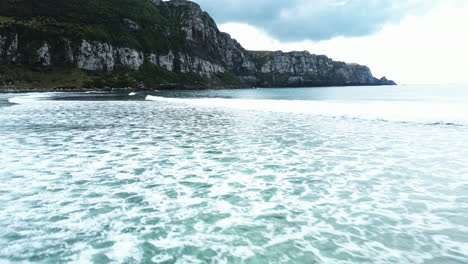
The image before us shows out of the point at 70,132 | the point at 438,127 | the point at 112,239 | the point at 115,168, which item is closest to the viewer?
the point at 112,239

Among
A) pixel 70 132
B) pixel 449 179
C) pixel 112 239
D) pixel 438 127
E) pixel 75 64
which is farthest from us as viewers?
pixel 75 64

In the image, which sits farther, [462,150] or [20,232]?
[462,150]

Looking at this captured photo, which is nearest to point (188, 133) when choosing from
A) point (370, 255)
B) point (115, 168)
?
point (115, 168)

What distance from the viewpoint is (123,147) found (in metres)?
16.2

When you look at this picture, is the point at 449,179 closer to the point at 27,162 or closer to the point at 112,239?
the point at 112,239

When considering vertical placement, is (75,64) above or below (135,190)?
above

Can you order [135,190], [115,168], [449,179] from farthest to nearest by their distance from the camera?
[115,168] → [449,179] → [135,190]

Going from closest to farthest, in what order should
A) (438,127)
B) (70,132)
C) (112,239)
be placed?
(112,239)
(70,132)
(438,127)

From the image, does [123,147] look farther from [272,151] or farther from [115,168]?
[272,151]

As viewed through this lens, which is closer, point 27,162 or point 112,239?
point 112,239

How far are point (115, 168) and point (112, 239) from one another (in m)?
6.16

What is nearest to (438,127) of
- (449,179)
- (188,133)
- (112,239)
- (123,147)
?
(449,179)

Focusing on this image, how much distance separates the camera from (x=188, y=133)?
21.4m

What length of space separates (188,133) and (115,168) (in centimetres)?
955
